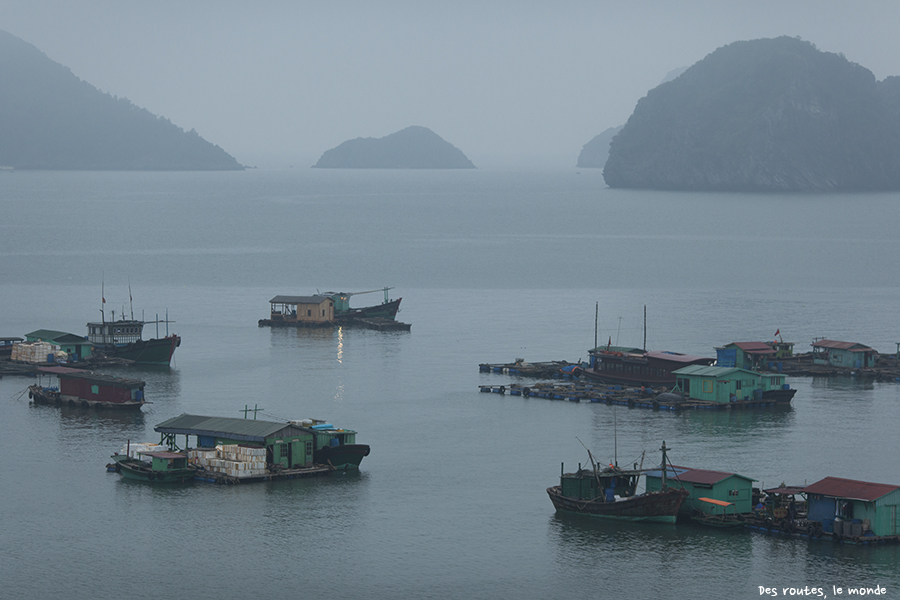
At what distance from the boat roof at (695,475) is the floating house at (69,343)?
5384cm

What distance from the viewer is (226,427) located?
60.1 meters

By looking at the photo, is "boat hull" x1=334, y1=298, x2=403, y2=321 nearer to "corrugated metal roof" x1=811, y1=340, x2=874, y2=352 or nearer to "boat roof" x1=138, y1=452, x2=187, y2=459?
"corrugated metal roof" x1=811, y1=340, x2=874, y2=352

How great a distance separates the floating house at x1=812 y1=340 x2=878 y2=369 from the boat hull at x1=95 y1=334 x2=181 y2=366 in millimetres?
50177

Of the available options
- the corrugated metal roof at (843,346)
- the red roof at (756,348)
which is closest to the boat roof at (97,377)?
the red roof at (756,348)

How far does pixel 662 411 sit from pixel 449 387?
16186 mm

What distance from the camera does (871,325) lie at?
11656 cm

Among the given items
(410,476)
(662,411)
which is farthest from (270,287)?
(410,476)

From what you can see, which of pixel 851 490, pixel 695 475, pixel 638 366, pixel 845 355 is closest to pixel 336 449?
pixel 695 475

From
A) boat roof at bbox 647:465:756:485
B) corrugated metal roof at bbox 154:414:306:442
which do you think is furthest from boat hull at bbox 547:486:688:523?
corrugated metal roof at bbox 154:414:306:442

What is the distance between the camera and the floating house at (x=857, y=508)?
47406 millimetres

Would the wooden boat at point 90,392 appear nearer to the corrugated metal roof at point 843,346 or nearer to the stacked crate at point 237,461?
the stacked crate at point 237,461

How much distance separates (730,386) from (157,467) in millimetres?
37909

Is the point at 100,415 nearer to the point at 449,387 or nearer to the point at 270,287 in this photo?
the point at 449,387

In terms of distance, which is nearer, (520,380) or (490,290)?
(520,380)
